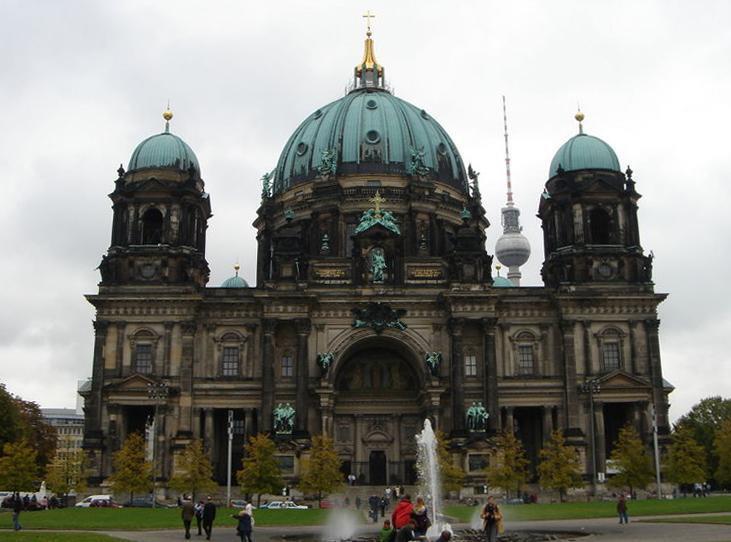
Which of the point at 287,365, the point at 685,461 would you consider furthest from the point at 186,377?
the point at 685,461

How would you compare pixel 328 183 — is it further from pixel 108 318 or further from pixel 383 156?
pixel 108 318

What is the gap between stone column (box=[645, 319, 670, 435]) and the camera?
224 ft

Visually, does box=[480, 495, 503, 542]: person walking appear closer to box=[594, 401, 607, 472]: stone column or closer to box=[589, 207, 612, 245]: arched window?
box=[594, 401, 607, 472]: stone column

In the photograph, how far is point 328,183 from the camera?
3189 inches

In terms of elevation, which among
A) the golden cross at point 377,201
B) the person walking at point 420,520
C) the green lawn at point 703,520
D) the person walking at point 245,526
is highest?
the golden cross at point 377,201

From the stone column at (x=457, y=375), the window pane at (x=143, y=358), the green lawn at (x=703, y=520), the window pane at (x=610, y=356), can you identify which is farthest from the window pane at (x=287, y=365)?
the green lawn at (x=703, y=520)

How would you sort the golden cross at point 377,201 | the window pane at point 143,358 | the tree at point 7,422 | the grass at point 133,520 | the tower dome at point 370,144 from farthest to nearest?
the tower dome at point 370,144 → the tree at point 7,422 → the golden cross at point 377,201 → the window pane at point 143,358 → the grass at point 133,520

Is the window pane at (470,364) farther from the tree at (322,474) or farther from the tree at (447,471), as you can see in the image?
the tree at (322,474)

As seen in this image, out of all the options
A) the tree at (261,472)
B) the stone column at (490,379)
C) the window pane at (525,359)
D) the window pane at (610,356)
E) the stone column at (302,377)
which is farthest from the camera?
the window pane at (525,359)

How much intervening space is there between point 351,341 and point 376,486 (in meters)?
10.9

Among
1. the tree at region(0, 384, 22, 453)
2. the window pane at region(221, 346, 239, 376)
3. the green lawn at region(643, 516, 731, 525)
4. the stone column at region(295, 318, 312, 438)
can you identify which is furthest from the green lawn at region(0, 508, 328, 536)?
the tree at region(0, 384, 22, 453)

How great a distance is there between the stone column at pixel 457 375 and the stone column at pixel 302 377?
35.3ft

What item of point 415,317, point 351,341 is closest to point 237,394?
point 351,341

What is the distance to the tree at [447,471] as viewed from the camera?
61781 mm
